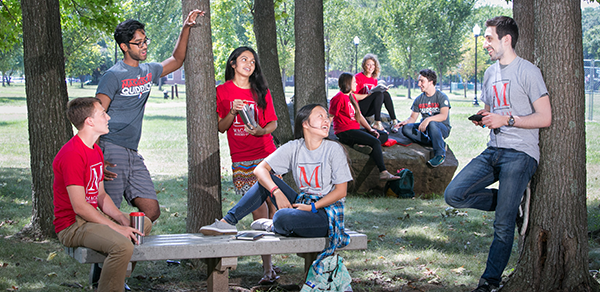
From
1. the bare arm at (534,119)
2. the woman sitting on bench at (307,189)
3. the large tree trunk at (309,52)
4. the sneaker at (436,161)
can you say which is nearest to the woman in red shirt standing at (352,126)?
the large tree trunk at (309,52)

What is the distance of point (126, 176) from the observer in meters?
4.38

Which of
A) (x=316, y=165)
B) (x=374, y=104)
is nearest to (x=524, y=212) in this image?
(x=316, y=165)

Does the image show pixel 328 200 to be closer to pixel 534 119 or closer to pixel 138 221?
pixel 138 221

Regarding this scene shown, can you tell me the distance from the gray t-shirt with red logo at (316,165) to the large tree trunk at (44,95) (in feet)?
9.80

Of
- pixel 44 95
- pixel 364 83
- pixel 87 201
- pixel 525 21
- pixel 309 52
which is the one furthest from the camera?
pixel 364 83

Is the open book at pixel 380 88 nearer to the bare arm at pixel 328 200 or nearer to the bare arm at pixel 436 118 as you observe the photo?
the bare arm at pixel 436 118

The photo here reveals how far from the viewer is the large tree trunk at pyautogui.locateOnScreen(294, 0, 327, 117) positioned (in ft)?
27.2

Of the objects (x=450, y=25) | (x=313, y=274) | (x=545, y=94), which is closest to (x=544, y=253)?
(x=545, y=94)

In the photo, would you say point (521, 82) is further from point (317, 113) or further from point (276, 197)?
point (276, 197)

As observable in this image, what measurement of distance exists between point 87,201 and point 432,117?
6742 millimetres

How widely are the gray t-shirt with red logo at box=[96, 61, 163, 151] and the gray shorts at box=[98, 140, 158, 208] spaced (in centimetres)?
6

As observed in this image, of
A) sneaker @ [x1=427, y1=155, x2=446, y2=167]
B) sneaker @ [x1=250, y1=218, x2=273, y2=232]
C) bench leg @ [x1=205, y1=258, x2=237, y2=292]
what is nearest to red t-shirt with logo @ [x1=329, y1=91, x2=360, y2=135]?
sneaker @ [x1=427, y1=155, x2=446, y2=167]

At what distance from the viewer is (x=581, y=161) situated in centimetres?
405

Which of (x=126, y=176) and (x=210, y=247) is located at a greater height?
(x=126, y=176)
